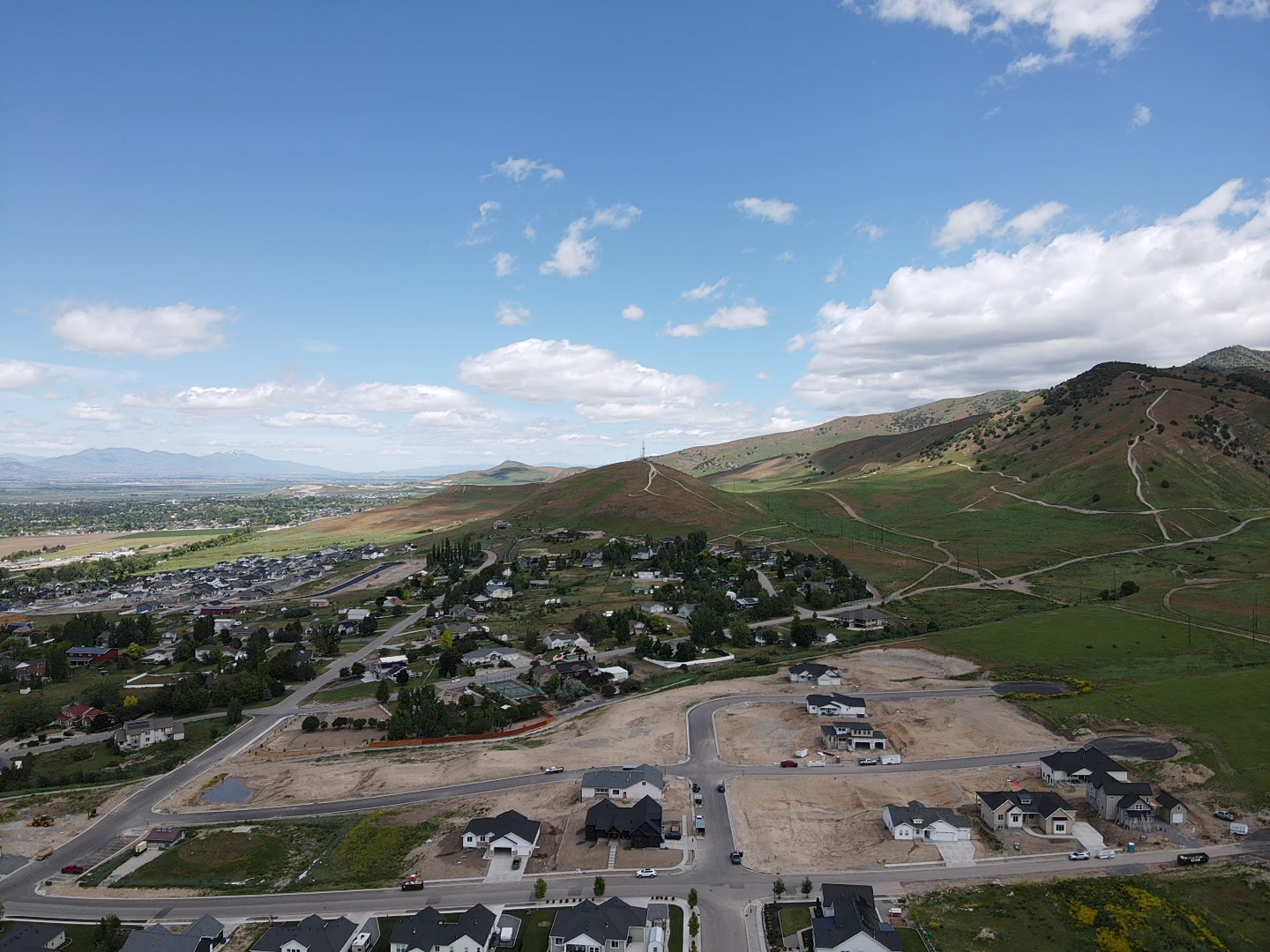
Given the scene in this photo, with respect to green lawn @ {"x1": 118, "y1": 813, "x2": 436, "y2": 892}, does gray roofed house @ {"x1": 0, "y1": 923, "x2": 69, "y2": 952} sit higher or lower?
higher

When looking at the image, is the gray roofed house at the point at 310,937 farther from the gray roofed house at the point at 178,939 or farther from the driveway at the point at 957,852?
the driveway at the point at 957,852

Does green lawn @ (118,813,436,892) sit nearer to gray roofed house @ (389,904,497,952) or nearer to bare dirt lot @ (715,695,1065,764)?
gray roofed house @ (389,904,497,952)

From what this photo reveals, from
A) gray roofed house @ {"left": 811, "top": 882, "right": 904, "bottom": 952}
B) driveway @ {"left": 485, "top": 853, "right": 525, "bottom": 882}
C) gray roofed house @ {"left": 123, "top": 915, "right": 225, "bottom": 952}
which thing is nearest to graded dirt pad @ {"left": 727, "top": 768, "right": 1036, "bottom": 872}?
gray roofed house @ {"left": 811, "top": 882, "right": 904, "bottom": 952}

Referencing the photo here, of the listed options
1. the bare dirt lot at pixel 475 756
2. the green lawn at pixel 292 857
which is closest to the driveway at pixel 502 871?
the green lawn at pixel 292 857

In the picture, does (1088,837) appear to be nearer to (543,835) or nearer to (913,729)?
(913,729)

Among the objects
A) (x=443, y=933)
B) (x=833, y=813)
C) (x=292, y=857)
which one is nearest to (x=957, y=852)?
(x=833, y=813)

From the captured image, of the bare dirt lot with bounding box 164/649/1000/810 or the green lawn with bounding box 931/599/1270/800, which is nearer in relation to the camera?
the green lawn with bounding box 931/599/1270/800

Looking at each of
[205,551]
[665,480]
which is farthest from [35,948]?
[205,551]
